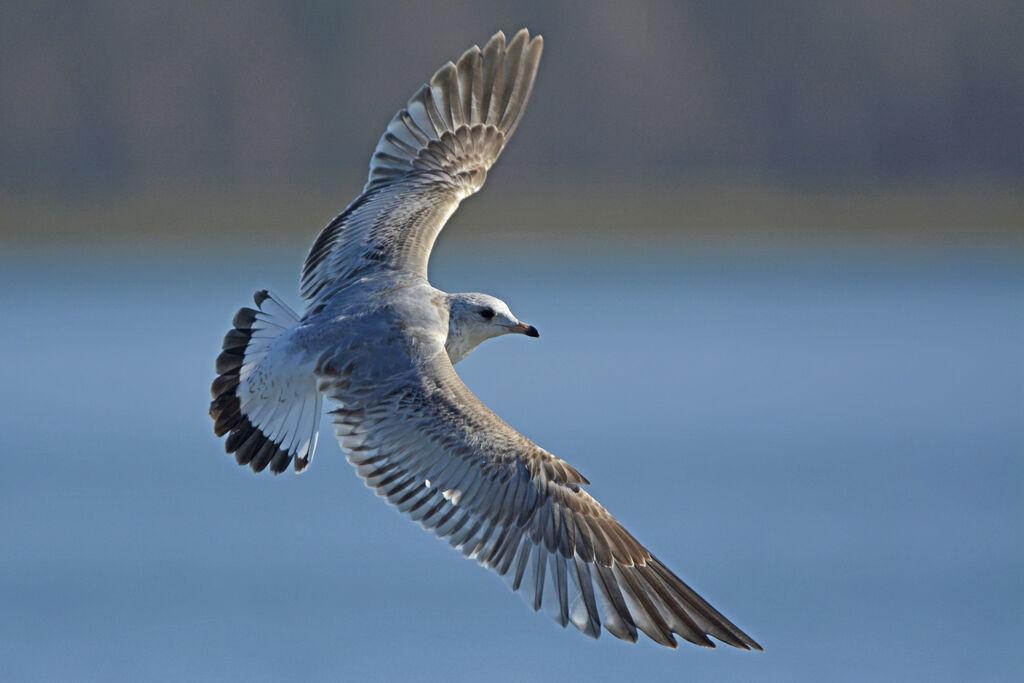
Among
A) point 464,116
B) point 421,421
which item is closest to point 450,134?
point 464,116

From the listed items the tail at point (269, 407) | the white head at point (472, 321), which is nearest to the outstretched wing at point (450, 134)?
the white head at point (472, 321)

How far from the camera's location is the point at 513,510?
7.04m

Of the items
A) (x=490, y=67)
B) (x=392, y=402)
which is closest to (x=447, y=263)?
(x=490, y=67)

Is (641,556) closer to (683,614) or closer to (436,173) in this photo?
(683,614)

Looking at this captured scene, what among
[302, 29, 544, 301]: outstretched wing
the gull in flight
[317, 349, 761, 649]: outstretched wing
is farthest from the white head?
[302, 29, 544, 301]: outstretched wing

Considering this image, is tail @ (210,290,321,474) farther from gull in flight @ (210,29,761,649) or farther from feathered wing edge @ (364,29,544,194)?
feathered wing edge @ (364,29,544,194)

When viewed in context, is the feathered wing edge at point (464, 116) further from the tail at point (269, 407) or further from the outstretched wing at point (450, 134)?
the tail at point (269, 407)

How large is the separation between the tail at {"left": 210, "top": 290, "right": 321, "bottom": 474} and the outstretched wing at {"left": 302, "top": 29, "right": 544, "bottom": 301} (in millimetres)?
1312

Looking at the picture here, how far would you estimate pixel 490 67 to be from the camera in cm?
953

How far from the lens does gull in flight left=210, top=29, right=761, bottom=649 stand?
6.95m

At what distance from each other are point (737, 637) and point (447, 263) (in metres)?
24.5

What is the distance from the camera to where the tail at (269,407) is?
7.79m

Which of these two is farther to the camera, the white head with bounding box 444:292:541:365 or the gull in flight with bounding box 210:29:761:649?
the white head with bounding box 444:292:541:365

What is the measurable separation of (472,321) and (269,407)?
4.04 feet
